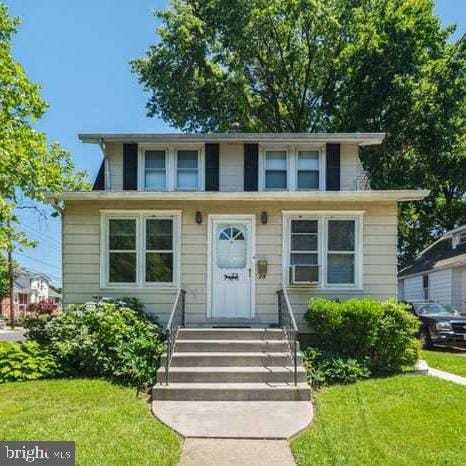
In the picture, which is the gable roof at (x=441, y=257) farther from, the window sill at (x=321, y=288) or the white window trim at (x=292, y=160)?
the window sill at (x=321, y=288)

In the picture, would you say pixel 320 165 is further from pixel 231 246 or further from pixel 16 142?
pixel 16 142

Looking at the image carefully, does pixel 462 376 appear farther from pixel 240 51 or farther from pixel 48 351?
pixel 240 51

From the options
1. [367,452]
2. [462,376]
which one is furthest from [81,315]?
[462,376]

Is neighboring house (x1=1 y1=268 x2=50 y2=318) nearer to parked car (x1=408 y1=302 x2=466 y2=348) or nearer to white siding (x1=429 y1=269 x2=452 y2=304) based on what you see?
white siding (x1=429 y1=269 x2=452 y2=304)

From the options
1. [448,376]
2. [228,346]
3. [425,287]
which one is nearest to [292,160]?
[228,346]

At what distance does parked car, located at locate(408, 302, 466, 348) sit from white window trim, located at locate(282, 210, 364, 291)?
4.89 meters

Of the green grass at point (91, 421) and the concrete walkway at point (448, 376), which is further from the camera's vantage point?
the concrete walkway at point (448, 376)

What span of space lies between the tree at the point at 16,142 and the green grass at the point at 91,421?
21.8ft

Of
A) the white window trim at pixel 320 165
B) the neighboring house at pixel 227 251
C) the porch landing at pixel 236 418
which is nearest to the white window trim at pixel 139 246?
the neighboring house at pixel 227 251

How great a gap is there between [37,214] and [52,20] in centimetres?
721

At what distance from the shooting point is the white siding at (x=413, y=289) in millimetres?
22062

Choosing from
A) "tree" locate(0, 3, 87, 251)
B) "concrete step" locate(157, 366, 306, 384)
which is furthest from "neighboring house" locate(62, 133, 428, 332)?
"tree" locate(0, 3, 87, 251)

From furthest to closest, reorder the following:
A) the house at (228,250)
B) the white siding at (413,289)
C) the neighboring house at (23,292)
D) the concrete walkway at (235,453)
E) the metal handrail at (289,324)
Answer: the neighboring house at (23,292) → the white siding at (413,289) → the house at (228,250) → the metal handrail at (289,324) → the concrete walkway at (235,453)

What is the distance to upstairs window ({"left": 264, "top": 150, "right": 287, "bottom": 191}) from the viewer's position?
11.0 m
